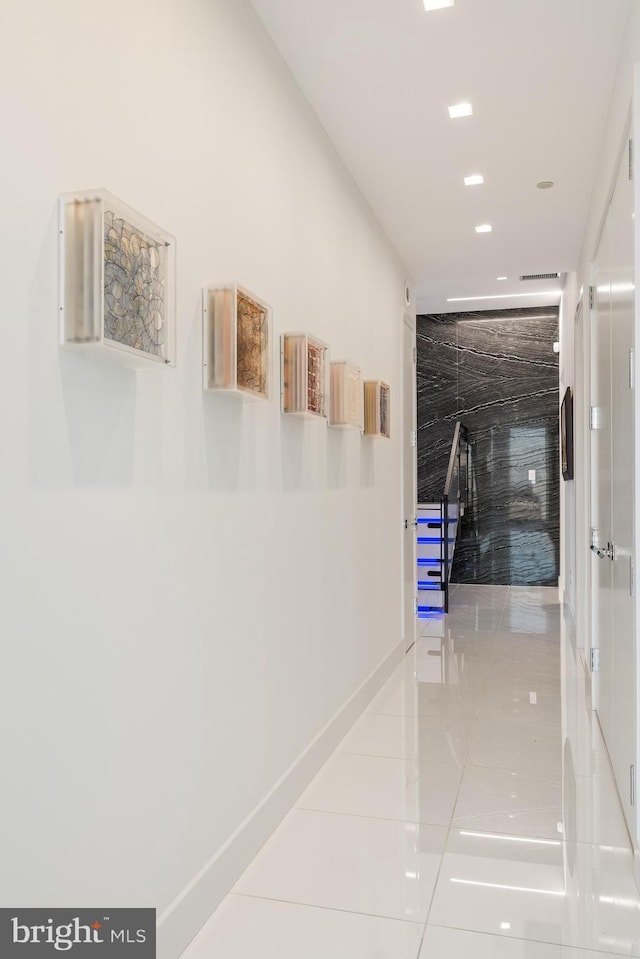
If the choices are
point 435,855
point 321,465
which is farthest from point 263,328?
point 435,855

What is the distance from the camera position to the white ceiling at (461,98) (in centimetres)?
294

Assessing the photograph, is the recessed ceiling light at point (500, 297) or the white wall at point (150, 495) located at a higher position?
the recessed ceiling light at point (500, 297)

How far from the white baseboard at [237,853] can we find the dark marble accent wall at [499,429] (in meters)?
Answer: 5.87

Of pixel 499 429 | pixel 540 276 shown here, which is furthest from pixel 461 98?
pixel 499 429

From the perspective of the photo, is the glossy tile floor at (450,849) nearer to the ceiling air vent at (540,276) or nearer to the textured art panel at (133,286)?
the textured art panel at (133,286)

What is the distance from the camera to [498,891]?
2414 millimetres

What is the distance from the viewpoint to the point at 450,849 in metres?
2.70

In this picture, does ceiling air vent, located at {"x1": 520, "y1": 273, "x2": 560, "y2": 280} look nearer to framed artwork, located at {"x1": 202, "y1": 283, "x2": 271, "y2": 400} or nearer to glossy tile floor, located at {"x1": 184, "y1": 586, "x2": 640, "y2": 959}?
glossy tile floor, located at {"x1": 184, "y1": 586, "x2": 640, "y2": 959}

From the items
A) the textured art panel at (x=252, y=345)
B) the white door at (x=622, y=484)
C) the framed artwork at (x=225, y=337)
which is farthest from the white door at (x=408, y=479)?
the framed artwork at (x=225, y=337)

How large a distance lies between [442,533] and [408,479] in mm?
1460

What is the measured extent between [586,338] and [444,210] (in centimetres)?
126

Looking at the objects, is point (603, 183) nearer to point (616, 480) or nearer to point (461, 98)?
point (461, 98)

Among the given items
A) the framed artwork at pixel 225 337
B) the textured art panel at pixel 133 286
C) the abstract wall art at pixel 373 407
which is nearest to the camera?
the textured art panel at pixel 133 286

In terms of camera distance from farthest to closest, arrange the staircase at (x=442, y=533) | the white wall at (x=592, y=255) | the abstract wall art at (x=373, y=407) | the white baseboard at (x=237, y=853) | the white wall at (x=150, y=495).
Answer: the staircase at (x=442, y=533) < the abstract wall art at (x=373, y=407) < the white wall at (x=592, y=255) < the white baseboard at (x=237, y=853) < the white wall at (x=150, y=495)
